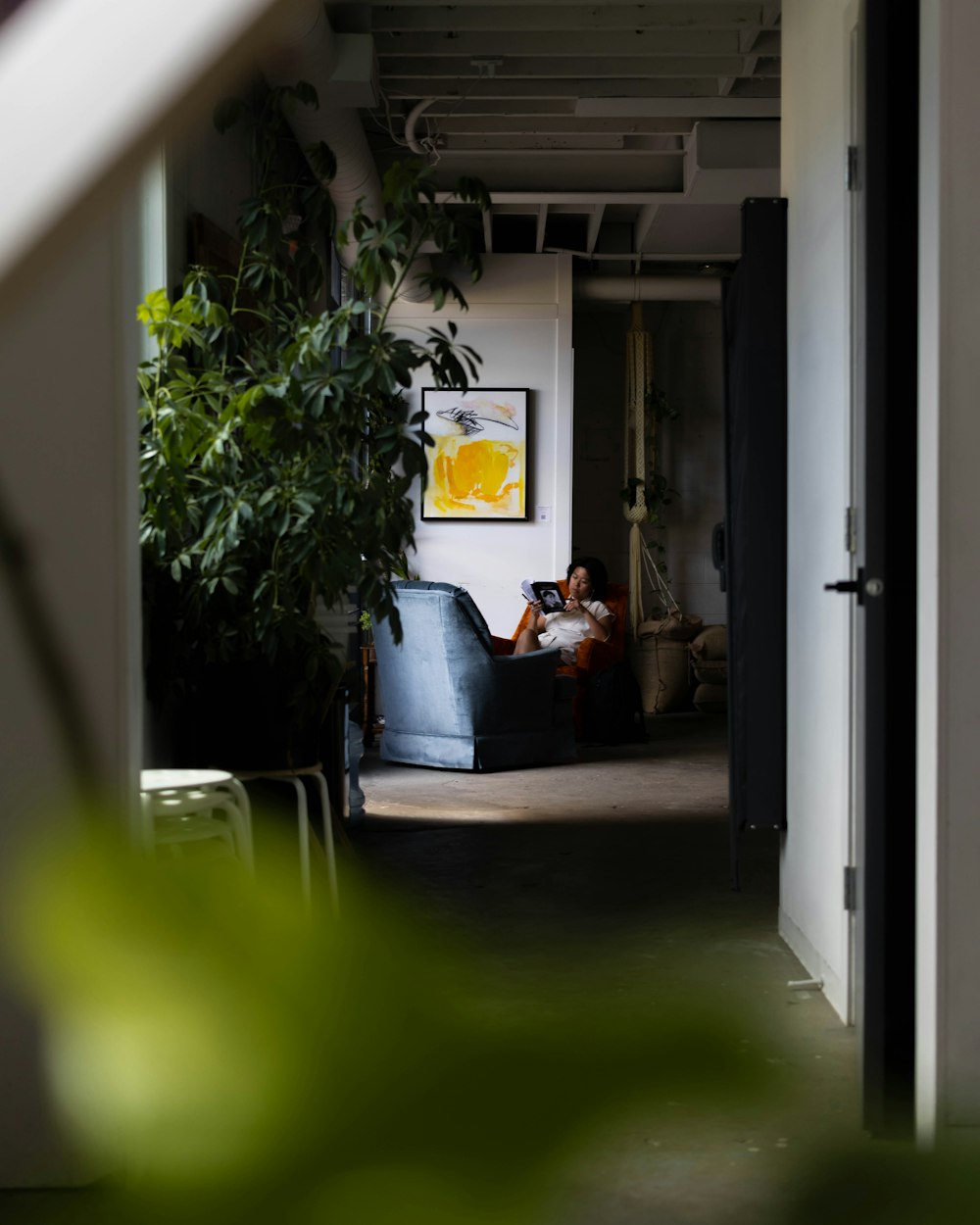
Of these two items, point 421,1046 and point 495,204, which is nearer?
point 421,1046

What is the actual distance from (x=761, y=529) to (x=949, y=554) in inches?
58.8

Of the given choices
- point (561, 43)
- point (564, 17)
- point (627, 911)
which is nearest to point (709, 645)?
point (561, 43)

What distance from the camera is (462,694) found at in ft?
21.3

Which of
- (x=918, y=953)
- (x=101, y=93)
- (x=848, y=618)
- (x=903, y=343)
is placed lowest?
(x=918, y=953)

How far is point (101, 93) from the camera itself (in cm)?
14

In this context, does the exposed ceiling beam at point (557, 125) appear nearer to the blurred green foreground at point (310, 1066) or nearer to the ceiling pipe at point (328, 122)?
the ceiling pipe at point (328, 122)

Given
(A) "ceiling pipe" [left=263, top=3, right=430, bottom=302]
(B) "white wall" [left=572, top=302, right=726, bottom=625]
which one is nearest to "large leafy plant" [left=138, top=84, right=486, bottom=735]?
(A) "ceiling pipe" [left=263, top=3, right=430, bottom=302]

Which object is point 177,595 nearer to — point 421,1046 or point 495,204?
point 421,1046

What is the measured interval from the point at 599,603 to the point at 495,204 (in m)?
2.34

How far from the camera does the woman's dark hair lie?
26.3 feet

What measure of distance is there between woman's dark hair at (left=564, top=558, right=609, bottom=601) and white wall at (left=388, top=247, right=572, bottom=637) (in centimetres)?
83

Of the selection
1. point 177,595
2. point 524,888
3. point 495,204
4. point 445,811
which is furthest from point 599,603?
point 177,595

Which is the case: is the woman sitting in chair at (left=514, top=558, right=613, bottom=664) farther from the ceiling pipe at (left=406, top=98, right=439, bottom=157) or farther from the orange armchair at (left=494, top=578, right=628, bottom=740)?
the ceiling pipe at (left=406, top=98, right=439, bottom=157)

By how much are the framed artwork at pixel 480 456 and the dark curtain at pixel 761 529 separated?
17.6 ft
